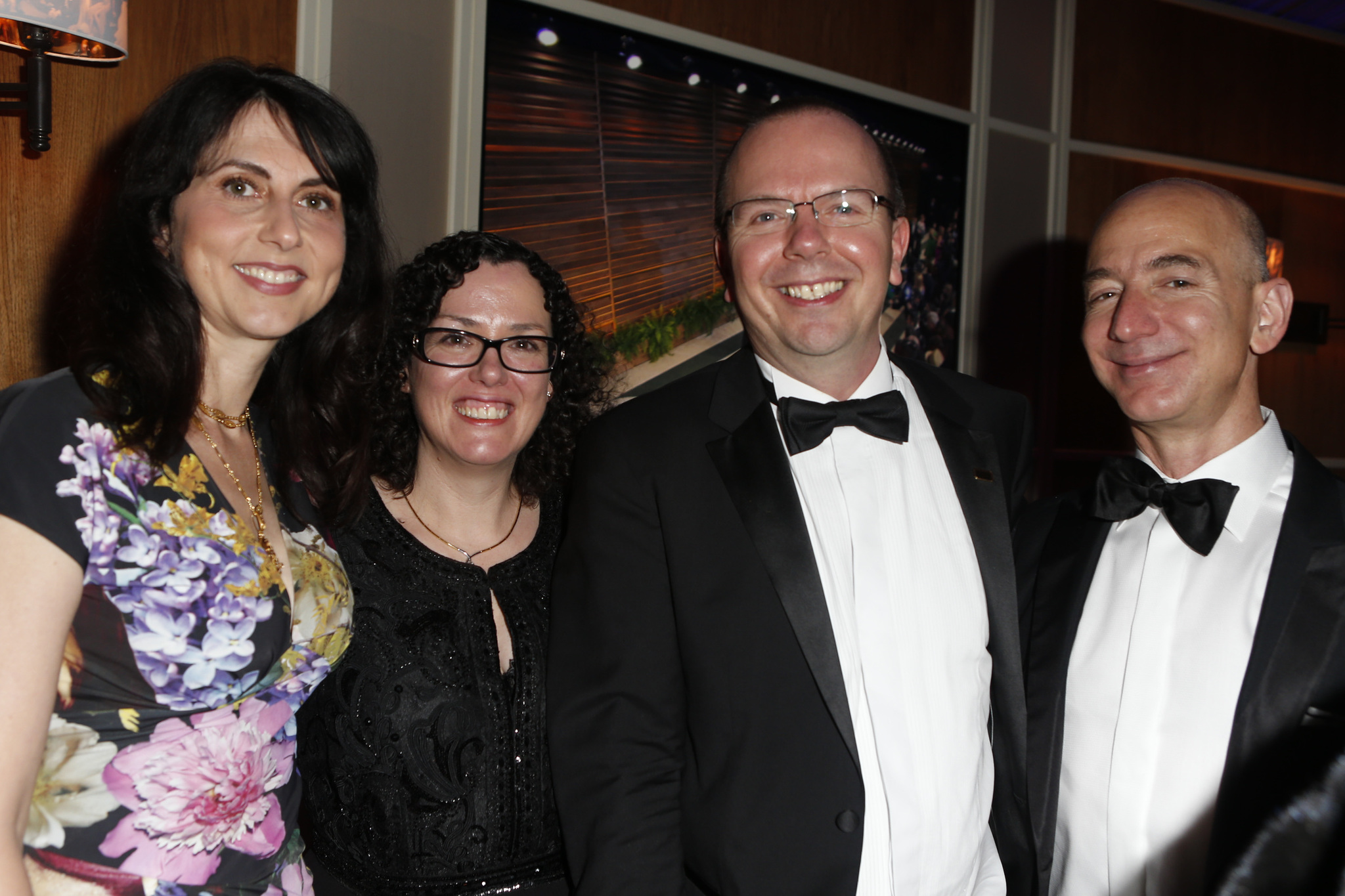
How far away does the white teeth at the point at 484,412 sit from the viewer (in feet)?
6.55

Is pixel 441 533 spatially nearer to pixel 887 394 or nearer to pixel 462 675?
pixel 462 675

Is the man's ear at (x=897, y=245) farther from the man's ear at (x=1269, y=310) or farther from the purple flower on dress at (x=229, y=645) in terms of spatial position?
the purple flower on dress at (x=229, y=645)

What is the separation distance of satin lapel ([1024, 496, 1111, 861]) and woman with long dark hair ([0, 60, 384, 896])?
127 centimetres

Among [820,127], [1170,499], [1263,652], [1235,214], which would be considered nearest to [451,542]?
[820,127]

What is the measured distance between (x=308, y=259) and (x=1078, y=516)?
5.03ft

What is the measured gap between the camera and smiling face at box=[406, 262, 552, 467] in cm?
199

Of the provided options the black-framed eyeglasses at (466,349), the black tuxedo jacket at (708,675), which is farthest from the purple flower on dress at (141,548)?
the black-framed eyeglasses at (466,349)

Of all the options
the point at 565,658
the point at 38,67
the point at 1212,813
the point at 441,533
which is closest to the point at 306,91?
the point at 38,67

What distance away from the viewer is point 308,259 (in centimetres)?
159

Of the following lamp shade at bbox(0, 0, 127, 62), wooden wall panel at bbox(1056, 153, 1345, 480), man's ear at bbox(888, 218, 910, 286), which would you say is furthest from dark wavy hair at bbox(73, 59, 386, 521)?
wooden wall panel at bbox(1056, 153, 1345, 480)

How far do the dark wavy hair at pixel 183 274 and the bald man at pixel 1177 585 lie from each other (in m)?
1.42

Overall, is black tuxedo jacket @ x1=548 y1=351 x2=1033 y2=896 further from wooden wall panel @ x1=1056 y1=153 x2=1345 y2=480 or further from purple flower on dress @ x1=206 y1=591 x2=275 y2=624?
wooden wall panel @ x1=1056 y1=153 x2=1345 y2=480

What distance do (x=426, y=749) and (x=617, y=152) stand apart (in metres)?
2.43

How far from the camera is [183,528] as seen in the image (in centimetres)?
139
